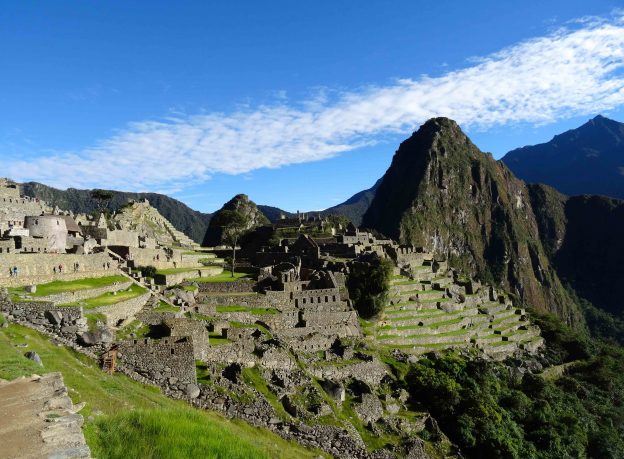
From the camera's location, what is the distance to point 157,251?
44906 mm

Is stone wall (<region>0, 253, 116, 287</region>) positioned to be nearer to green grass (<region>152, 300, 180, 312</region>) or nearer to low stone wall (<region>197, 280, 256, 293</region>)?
green grass (<region>152, 300, 180, 312</region>)

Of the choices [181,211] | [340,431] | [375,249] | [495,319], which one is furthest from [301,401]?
[181,211]

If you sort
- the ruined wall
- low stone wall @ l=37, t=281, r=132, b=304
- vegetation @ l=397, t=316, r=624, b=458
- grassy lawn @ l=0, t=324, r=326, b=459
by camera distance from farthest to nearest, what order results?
vegetation @ l=397, t=316, r=624, b=458, the ruined wall, low stone wall @ l=37, t=281, r=132, b=304, grassy lawn @ l=0, t=324, r=326, b=459

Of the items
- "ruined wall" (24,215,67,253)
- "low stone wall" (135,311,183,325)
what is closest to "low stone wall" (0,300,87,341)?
"low stone wall" (135,311,183,325)

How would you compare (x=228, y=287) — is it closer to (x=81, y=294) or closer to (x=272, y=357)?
(x=272, y=357)

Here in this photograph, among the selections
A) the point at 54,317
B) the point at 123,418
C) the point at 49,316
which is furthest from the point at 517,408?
the point at 123,418

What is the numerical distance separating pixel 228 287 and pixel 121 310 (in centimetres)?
1354

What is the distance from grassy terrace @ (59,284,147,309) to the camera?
76.5ft

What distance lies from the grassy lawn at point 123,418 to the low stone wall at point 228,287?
19460 millimetres

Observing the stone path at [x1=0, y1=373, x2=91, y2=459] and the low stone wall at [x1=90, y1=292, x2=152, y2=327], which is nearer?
the stone path at [x1=0, y1=373, x2=91, y2=459]

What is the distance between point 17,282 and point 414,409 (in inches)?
1025

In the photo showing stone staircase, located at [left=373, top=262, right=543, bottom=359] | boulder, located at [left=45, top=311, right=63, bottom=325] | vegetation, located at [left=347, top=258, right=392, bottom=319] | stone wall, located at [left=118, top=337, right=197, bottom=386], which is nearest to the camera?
boulder, located at [left=45, top=311, right=63, bottom=325]

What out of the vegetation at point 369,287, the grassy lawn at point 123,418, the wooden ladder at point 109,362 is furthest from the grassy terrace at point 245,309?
the grassy lawn at point 123,418

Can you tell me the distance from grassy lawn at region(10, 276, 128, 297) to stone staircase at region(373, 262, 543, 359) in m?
22.8
